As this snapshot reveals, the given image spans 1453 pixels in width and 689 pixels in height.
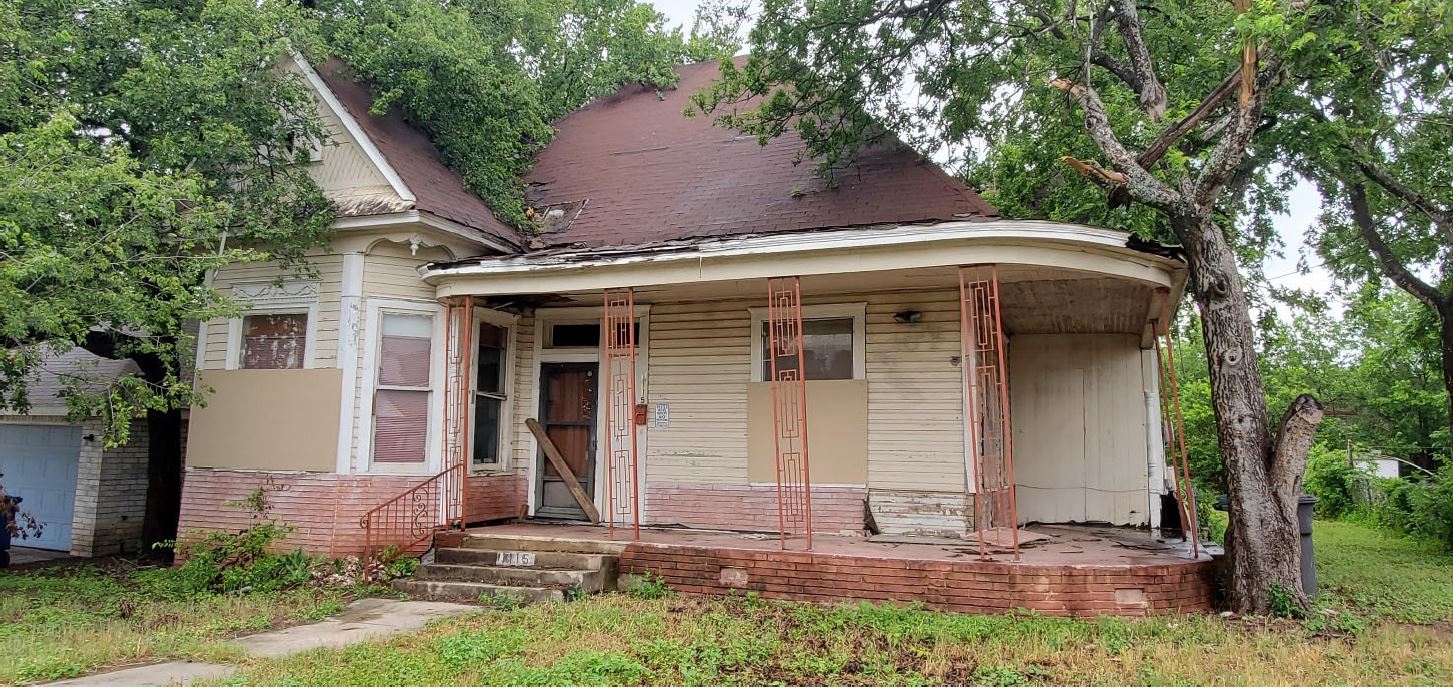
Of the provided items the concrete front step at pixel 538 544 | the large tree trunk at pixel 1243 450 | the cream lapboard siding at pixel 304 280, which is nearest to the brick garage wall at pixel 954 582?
the large tree trunk at pixel 1243 450

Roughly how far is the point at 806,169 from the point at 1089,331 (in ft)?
14.3

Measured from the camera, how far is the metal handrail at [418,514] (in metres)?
9.04

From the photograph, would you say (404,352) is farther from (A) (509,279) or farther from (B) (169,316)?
(B) (169,316)

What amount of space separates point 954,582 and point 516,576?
12.9 feet

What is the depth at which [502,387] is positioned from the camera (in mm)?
10477

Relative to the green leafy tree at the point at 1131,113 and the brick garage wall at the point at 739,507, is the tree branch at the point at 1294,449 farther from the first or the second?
the brick garage wall at the point at 739,507

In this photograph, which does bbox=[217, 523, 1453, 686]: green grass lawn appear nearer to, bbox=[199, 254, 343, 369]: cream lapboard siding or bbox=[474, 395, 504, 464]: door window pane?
bbox=[474, 395, 504, 464]: door window pane

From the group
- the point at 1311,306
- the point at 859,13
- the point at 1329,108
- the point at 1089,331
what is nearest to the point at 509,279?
the point at 859,13

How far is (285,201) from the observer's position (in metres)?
9.33

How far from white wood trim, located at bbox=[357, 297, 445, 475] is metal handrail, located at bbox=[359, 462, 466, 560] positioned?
0.74 feet

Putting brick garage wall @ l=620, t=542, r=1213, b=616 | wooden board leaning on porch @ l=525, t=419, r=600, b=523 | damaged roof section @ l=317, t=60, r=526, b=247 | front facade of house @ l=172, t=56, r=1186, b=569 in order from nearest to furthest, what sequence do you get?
brick garage wall @ l=620, t=542, r=1213, b=616 → front facade of house @ l=172, t=56, r=1186, b=569 → damaged roof section @ l=317, t=60, r=526, b=247 → wooden board leaning on porch @ l=525, t=419, r=600, b=523

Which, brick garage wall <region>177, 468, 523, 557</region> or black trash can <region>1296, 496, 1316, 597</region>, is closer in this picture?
black trash can <region>1296, 496, 1316, 597</region>

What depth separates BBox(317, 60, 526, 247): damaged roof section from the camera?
967 cm

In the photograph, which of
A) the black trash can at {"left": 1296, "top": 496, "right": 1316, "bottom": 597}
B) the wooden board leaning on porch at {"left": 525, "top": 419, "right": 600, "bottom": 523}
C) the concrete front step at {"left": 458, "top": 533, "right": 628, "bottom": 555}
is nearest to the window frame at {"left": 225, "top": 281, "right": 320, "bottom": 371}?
the wooden board leaning on porch at {"left": 525, "top": 419, "right": 600, "bottom": 523}
